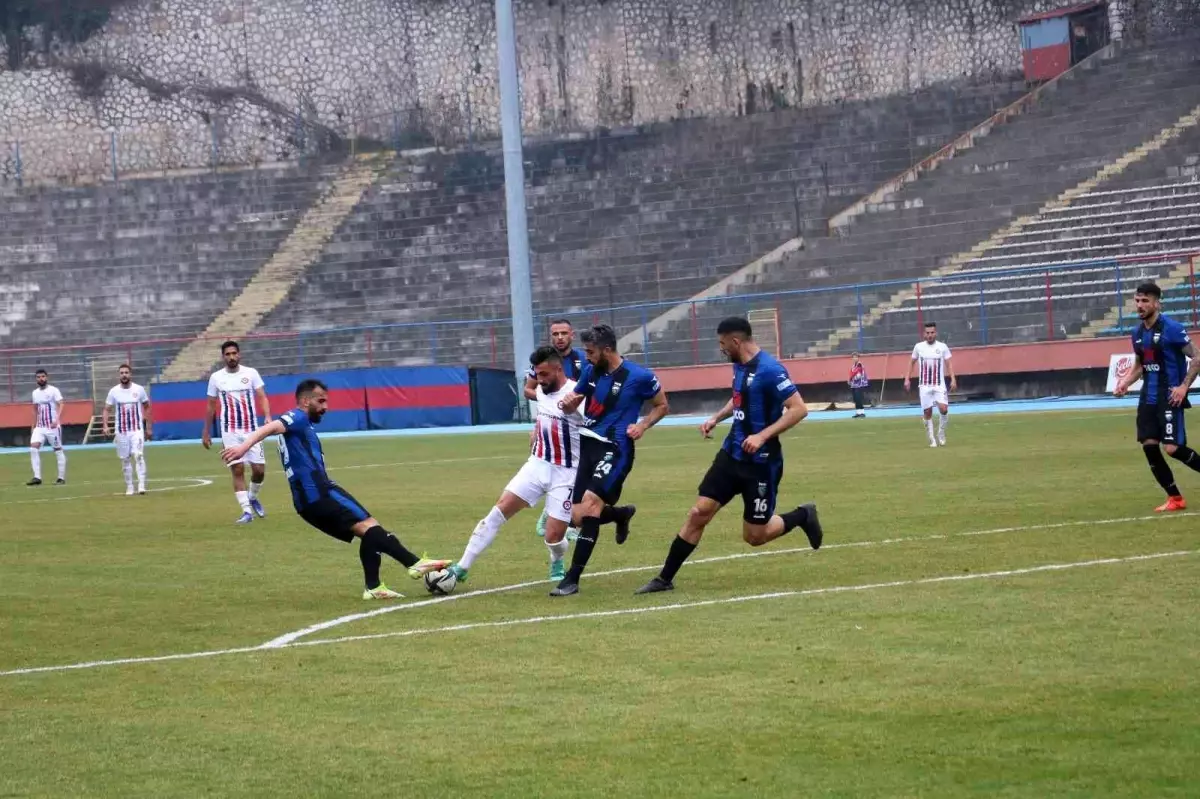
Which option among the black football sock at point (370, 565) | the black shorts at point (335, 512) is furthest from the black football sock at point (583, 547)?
the black shorts at point (335, 512)

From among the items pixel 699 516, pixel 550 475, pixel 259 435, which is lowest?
pixel 699 516

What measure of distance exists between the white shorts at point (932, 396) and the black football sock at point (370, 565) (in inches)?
657

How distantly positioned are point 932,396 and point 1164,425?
12967 mm

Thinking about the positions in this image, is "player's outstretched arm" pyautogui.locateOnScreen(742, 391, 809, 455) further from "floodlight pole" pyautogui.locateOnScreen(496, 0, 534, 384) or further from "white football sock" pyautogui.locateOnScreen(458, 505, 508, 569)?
"floodlight pole" pyautogui.locateOnScreen(496, 0, 534, 384)

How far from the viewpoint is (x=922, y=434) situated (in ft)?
99.7

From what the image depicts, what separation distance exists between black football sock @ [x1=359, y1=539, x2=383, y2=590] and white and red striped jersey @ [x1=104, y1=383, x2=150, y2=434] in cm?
1432

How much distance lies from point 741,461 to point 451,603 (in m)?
2.27

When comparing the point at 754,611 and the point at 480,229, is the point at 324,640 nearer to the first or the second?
the point at 754,611

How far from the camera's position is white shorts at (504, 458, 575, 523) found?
12.7 meters

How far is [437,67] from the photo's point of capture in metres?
59.5

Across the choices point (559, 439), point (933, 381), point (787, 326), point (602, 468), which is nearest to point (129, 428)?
point (933, 381)

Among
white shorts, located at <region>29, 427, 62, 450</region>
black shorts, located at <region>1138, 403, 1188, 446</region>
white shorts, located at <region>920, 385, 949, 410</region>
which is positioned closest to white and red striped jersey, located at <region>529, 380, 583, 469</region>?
black shorts, located at <region>1138, 403, 1188, 446</region>

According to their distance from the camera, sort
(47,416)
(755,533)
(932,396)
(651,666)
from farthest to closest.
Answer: (47,416), (932,396), (755,533), (651,666)

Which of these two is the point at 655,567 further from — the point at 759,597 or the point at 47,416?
the point at 47,416
